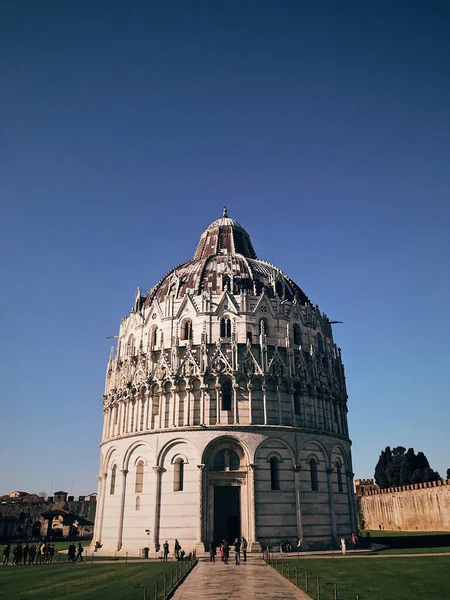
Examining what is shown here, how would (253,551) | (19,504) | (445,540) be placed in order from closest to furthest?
(253,551) < (445,540) < (19,504)

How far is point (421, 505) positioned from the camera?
66.8 metres

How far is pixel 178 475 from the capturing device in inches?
1686

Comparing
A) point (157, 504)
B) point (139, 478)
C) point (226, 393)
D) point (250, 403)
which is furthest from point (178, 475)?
point (250, 403)

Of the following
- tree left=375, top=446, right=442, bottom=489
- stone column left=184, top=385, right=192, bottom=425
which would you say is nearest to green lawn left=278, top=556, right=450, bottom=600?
stone column left=184, top=385, right=192, bottom=425

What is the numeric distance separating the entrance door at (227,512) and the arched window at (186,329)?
556 inches

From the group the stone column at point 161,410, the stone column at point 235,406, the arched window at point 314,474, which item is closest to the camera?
the stone column at point 235,406

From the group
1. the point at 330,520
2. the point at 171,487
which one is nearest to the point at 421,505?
the point at 330,520

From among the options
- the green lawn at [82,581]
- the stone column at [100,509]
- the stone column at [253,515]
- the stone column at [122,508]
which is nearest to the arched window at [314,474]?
the stone column at [253,515]

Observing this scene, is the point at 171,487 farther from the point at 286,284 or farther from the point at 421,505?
the point at 421,505

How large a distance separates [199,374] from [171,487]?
32.1 feet

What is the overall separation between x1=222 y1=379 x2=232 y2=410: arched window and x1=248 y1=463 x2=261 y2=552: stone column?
5503 mm

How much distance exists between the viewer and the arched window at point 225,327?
47938mm

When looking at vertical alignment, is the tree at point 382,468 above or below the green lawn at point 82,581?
above

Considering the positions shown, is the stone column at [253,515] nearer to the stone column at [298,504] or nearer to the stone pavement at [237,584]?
the stone column at [298,504]
